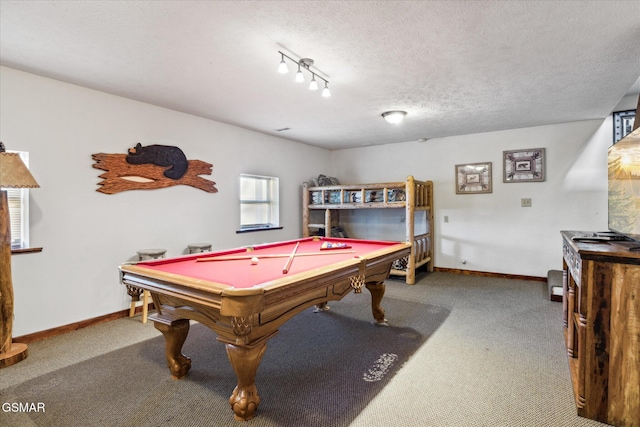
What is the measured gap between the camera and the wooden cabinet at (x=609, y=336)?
1.70 meters

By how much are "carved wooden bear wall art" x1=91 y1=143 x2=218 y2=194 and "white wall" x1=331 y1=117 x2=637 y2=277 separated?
3.56 m

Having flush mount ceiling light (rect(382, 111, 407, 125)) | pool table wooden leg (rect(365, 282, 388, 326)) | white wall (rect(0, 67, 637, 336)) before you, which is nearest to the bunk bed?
white wall (rect(0, 67, 637, 336))

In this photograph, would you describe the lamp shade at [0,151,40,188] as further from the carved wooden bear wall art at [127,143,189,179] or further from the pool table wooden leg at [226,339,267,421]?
the pool table wooden leg at [226,339,267,421]

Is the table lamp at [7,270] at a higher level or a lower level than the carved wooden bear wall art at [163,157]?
lower

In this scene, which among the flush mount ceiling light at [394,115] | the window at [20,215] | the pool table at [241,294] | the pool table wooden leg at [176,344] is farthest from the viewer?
the flush mount ceiling light at [394,115]

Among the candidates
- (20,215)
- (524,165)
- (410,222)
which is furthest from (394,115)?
(20,215)

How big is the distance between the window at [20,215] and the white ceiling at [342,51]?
1.07 metres

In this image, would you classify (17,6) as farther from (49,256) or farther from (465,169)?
(465,169)

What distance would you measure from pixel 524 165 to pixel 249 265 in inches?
182

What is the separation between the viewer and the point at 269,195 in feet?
17.9

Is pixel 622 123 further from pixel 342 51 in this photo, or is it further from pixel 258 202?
pixel 258 202

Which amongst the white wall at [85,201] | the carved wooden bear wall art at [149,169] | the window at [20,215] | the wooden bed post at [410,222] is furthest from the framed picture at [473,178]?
the window at [20,215]

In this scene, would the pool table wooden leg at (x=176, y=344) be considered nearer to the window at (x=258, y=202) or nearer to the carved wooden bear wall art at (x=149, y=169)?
the carved wooden bear wall art at (x=149, y=169)

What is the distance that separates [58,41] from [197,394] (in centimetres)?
264
